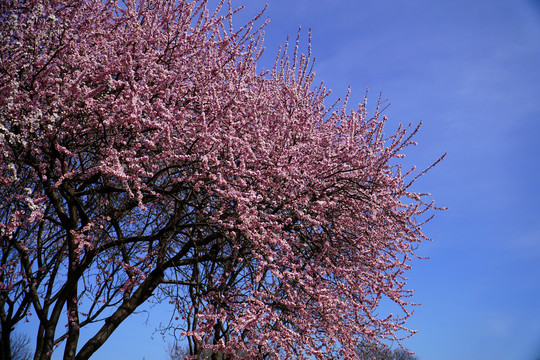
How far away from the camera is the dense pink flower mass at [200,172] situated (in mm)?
6973

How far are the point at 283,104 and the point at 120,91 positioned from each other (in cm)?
397

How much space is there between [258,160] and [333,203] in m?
1.48

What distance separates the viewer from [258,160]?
8.34m

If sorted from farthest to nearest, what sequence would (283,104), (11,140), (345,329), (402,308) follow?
(283,104) < (402,308) < (345,329) < (11,140)

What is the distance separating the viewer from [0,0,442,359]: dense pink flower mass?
22.9 ft

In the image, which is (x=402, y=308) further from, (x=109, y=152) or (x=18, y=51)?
(x=18, y=51)

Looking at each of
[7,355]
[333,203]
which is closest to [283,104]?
[333,203]

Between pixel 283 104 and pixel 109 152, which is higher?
pixel 283 104

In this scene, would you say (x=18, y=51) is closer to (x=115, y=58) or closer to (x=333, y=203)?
(x=115, y=58)

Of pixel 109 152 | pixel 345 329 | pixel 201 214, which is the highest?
pixel 109 152

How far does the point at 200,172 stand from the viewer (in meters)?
7.86

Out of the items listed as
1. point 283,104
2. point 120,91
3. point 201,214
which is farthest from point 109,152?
point 283,104

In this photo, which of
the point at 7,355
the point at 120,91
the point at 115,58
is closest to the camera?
the point at 120,91

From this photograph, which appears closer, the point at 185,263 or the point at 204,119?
the point at 204,119
